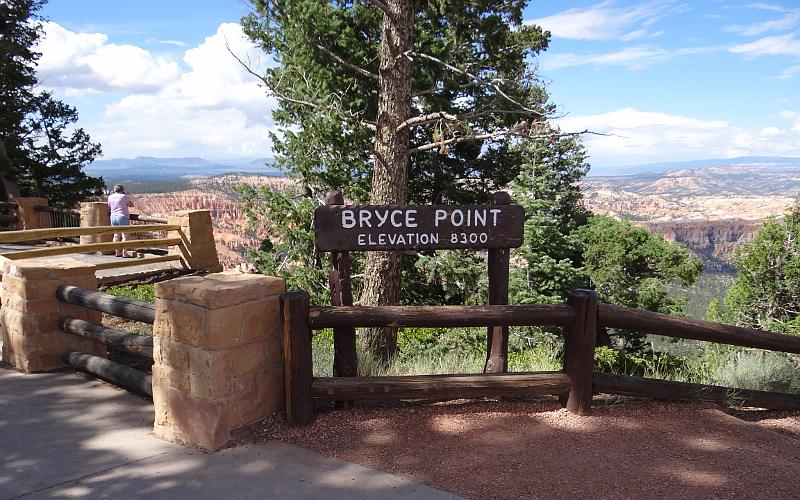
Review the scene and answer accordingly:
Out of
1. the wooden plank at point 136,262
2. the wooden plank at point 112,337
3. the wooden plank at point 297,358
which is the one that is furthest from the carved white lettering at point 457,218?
the wooden plank at point 136,262

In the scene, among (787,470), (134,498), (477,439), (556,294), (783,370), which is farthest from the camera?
(556,294)

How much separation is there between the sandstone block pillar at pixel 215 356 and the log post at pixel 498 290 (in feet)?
6.17

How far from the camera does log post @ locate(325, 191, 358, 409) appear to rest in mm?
4594

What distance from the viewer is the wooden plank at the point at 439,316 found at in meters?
4.22

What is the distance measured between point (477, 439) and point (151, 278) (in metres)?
8.88

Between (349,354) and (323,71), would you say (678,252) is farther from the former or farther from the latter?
(349,354)

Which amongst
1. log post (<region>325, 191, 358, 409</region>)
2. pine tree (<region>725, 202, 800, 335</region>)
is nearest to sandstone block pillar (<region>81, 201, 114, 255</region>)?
log post (<region>325, 191, 358, 409</region>)

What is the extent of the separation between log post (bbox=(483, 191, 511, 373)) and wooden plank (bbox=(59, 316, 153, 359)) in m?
3.00

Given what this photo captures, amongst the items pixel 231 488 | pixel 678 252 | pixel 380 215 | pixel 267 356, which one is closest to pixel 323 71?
pixel 380 215

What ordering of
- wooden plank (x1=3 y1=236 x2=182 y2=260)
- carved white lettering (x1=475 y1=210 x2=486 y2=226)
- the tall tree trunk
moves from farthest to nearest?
the tall tree trunk, wooden plank (x1=3 y1=236 x2=182 y2=260), carved white lettering (x1=475 y1=210 x2=486 y2=226)

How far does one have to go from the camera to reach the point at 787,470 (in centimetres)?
373

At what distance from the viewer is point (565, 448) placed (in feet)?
12.9

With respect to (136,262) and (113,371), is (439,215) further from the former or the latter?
(136,262)

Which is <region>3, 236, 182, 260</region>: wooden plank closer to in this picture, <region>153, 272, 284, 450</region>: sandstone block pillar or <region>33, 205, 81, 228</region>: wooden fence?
<region>153, 272, 284, 450</region>: sandstone block pillar
